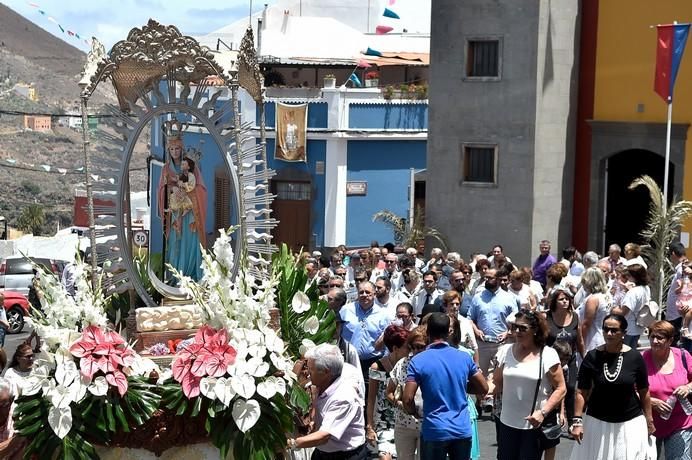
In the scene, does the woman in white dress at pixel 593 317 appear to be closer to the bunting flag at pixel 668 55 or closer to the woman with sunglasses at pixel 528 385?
the woman with sunglasses at pixel 528 385

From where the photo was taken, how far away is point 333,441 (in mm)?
9117

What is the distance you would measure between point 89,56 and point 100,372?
127 inches

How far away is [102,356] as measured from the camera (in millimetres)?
9352

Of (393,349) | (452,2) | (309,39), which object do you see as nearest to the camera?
(393,349)

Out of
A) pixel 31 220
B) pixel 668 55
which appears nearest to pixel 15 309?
pixel 668 55

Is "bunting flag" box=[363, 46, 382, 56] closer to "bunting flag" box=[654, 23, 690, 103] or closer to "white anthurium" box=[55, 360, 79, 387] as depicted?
"bunting flag" box=[654, 23, 690, 103]

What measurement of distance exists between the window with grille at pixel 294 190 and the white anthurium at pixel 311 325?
977 inches

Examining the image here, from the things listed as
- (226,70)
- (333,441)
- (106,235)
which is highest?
(226,70)

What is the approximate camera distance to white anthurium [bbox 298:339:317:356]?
33.2 ft

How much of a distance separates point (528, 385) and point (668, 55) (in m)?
13.5

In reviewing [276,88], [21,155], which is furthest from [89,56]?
[21,155]

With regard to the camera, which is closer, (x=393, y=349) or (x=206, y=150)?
(x=393, y=349)

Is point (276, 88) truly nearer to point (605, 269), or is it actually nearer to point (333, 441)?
point (605, 269)

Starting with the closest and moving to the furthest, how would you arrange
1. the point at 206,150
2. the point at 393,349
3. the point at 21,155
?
the point at 393,349
the point at 206,150
the point at 21,155
